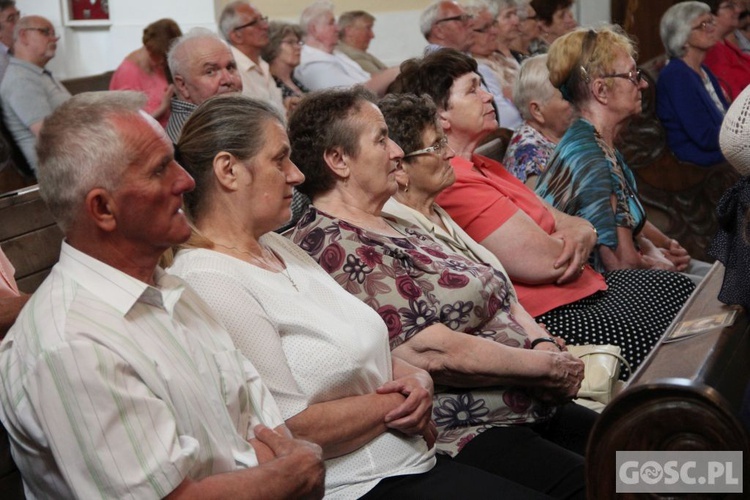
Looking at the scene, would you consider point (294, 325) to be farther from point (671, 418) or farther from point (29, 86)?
point (29, 86)

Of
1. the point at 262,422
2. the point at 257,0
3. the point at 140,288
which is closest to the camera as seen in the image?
the point at 140,288

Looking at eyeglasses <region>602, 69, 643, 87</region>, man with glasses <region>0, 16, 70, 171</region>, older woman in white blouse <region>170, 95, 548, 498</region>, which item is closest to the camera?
older woman in white blouse <region>170, 95, 548, 498</region>

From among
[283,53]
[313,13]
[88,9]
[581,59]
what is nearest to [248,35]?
[283,53]

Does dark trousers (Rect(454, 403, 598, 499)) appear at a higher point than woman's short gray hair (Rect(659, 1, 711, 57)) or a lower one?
lower

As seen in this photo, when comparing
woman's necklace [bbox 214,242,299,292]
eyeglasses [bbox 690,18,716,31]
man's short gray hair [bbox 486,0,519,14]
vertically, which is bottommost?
man's short gray hair [bbox 486,0,519,14]

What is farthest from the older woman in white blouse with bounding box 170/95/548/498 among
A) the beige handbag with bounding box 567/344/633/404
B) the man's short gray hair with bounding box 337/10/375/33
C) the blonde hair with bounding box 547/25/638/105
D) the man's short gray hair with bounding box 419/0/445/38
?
the man's short gray hair with bounding box 337/10/375/33

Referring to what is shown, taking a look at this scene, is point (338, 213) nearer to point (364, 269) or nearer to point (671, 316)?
point (364, 269)

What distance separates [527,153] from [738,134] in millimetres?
2074

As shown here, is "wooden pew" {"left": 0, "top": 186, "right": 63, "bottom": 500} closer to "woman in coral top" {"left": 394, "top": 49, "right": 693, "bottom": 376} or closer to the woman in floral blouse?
the woman in floral blouse

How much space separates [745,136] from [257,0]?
6.46 m

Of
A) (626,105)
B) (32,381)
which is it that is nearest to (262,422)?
(32,381)

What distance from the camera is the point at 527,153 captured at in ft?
12.7

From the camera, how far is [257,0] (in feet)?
25.9
